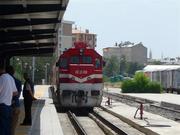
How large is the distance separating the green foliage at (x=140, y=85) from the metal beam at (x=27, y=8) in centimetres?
4143

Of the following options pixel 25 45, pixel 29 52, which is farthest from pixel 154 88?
pixel 25 45

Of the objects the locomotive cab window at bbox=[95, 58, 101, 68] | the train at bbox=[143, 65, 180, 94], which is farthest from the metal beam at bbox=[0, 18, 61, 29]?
the train at bbox=[143, 65, 180, 94]

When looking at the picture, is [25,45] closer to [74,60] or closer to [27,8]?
[74,60]

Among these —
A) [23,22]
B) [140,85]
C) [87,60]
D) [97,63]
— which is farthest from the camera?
[140,85]

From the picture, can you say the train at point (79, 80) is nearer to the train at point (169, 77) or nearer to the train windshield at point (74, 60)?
the train windshield at point (74, 60)

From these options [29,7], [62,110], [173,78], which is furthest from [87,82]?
[173,78]

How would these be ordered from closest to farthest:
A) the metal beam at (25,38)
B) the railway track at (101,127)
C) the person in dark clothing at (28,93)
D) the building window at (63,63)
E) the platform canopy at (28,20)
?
the person in dark clothing at (28,93) → the platform canopy at (28,20) → the railway track at (101,127) → the metal beam at (25,38) → the building window at (63,63)

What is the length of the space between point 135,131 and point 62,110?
11.3 m

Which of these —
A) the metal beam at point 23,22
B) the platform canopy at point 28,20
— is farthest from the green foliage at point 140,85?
the metal beam at point 23,22

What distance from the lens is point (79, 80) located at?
89.0ft

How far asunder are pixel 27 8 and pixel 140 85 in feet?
142

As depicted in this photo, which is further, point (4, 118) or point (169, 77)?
point (169, 77)

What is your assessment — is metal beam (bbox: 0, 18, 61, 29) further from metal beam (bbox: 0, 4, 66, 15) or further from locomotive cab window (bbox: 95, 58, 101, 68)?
locomotive cab window (bbox: 95, 58, 101, 68)

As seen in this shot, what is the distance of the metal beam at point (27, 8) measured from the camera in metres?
18.2
